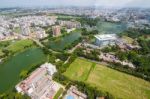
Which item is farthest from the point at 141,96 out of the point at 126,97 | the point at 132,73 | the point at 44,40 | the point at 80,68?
the point at 44,40

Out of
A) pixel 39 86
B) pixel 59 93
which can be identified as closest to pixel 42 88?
pixel 39 86

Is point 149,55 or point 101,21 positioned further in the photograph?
point 101,21

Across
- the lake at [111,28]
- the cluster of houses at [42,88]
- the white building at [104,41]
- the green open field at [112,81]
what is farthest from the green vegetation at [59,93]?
the lake at [111,28]

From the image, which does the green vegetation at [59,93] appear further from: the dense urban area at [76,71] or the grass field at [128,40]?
the grass field at [128,40]

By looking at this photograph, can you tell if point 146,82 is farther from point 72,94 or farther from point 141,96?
point 72,94

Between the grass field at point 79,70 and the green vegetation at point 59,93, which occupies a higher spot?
the green vegetation at point 59,93

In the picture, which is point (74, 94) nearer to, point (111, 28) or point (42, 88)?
point (42, 88)

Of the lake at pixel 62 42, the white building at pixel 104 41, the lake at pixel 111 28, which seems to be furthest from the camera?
the lake at pixel 111 28

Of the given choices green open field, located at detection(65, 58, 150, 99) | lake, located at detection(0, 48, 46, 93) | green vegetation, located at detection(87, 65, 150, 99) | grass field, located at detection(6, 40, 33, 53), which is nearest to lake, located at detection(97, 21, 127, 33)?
grass field, located at detection(6, 40, 33, 53)
